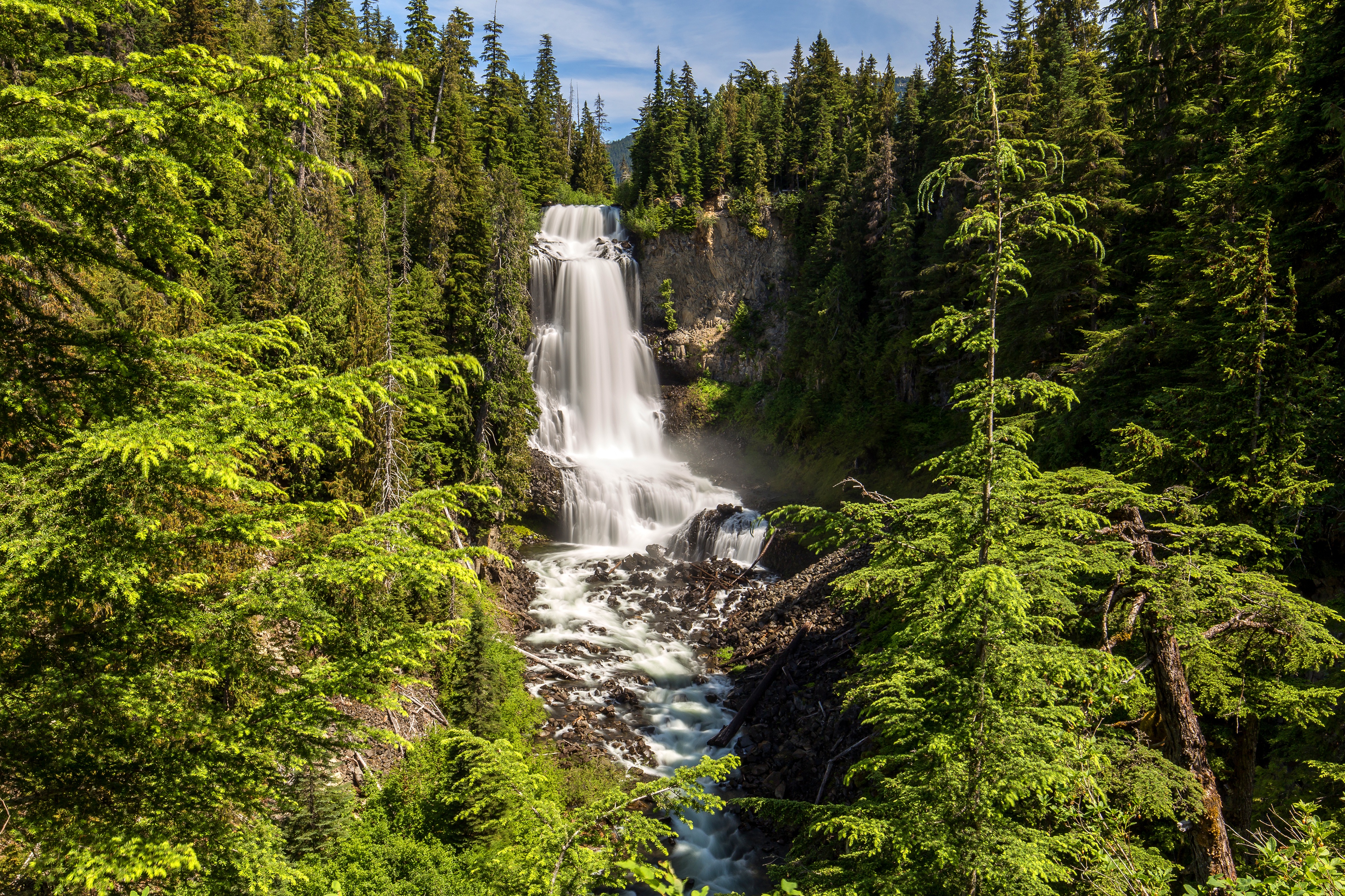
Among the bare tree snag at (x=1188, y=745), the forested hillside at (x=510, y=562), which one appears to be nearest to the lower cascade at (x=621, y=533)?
the forested hillside at (x=510, y=562)

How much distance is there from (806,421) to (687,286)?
13715mm

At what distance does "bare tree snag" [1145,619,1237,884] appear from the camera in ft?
16.9

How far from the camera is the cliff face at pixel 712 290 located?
3978 cm

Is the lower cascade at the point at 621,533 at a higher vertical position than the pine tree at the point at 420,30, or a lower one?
lower

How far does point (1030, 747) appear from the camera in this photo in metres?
4.57

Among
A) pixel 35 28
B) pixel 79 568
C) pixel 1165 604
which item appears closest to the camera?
pixel 79 568

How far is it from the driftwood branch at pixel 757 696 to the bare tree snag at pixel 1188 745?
33.4ft

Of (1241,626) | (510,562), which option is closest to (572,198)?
(510,562)

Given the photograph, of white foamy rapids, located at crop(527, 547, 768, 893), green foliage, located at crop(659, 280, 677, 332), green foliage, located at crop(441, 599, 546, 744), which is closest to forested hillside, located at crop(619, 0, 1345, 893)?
white foamy rapids, located at crop(527, 547, 768, 893)

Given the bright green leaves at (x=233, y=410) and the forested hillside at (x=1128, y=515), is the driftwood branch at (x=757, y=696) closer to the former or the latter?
the forested hillside at (x=1128, y=515)

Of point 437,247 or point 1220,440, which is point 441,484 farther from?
point 1220,440

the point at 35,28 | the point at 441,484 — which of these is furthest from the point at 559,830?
the point at 441,484

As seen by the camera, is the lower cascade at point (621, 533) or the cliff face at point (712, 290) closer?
the lower cascade at point (621, 533)

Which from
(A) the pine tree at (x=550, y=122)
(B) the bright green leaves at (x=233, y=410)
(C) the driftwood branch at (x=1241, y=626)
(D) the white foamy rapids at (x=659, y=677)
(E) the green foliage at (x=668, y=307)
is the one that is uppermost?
(A) the pine tree at (x=550, y=122)
